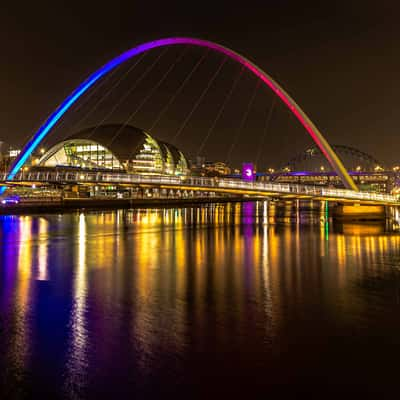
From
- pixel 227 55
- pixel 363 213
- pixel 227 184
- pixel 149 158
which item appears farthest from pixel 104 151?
pixel 363 213

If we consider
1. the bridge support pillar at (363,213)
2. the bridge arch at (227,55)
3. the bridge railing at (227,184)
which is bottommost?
the bridge support pillar at (363,213)

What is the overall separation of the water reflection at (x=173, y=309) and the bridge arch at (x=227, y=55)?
18173mm

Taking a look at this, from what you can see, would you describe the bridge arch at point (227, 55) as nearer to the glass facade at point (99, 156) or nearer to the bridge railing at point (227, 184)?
the bridge railing at point (227, 184)

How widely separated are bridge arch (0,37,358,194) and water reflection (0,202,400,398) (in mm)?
18173

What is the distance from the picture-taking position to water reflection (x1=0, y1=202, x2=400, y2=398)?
7.44 metres

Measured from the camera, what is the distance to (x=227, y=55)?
43.0m

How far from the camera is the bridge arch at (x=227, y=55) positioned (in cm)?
3953

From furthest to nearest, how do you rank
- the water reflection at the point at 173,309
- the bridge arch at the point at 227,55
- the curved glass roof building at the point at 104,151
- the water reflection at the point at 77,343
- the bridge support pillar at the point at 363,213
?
the curved glass roof building at the point at 104,151 → the bridge support pillar at the point at 363,213 → the bridge arch at the point at 227,55 → the water reflection at the point at 173,309 → the water reflection at the point at 77,343

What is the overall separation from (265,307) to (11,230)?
87.9ft

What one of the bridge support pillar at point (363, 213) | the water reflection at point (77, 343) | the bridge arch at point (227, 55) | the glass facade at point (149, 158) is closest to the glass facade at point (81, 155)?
the glass facade at point (149, 158)

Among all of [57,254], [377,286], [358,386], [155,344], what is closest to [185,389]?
[155,344]

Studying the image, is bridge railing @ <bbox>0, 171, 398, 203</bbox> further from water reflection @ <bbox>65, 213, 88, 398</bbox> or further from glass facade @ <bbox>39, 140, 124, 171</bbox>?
glass facade @ <bbox>39, 140, 124, 171</bbox>

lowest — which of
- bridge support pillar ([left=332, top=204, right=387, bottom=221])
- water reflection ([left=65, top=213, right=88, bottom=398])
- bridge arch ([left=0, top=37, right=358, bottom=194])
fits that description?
water reflection ([left=65, top=213, right=88, bottom=398])

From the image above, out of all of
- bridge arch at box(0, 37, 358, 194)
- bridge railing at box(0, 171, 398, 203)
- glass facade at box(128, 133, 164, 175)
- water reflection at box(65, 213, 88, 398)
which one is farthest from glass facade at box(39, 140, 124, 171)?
water reflection at box(65, 213, 88, 398)
